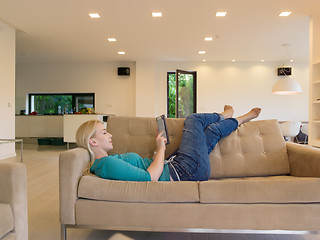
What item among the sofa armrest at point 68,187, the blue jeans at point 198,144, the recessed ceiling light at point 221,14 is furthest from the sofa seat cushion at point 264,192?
the recessed ceiling light at point 221,14

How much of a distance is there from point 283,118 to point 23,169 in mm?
8248

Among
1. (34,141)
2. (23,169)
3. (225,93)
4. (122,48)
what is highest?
(122,48)

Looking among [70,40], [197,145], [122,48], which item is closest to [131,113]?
[122,48]

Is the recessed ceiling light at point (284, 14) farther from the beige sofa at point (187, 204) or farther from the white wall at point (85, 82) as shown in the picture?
the white wall at point (85, 82)

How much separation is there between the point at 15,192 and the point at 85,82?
25.0 ft

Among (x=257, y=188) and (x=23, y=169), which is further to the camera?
(x=257, y=188)

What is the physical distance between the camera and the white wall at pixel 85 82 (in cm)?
826

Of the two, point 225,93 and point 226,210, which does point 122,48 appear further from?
point 226,210

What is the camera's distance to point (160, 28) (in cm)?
507

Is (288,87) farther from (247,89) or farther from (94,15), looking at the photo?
(94,15)

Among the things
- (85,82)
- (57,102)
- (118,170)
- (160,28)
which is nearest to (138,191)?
(118,170)

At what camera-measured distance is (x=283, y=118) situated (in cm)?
801

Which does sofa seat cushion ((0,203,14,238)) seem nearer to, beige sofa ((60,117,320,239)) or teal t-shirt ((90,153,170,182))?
beige sofa ((60,117,320,239))

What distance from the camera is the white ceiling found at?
13.4 feet
